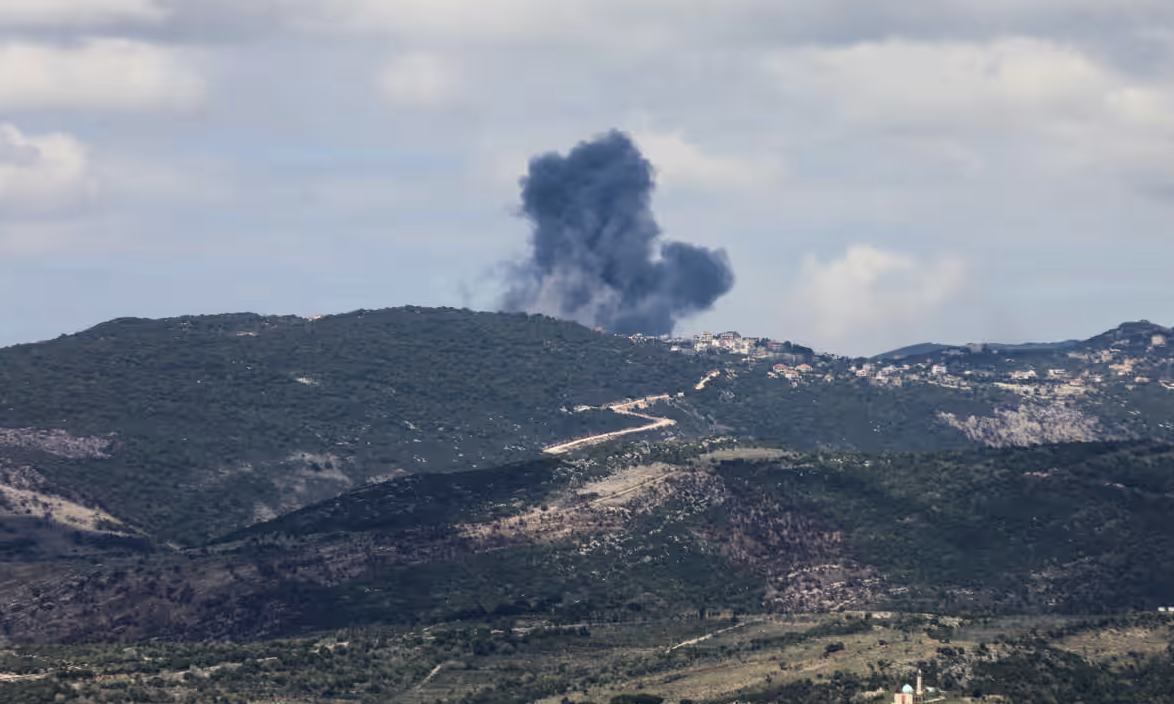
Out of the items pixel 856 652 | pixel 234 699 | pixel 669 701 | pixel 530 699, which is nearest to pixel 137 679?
pixel 234 699

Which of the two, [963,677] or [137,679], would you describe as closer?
[963,677]

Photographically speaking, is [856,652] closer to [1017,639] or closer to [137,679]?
[1017,639]

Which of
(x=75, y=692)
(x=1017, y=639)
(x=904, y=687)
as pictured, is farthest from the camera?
(x=1017, y=639)

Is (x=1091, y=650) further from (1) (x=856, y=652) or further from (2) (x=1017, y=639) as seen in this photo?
(1) (x=856, y=652)

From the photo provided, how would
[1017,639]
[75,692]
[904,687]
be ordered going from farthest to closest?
[1017,639] < [75,692] < [904,687]

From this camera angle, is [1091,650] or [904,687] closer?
[904,687]

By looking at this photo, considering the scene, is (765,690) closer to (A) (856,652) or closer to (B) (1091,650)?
(A) (856,652)

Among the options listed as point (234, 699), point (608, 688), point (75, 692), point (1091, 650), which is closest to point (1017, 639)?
point (1091, 650)

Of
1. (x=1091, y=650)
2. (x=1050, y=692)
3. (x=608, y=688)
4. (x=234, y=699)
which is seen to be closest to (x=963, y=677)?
(x=1050, y=692)
